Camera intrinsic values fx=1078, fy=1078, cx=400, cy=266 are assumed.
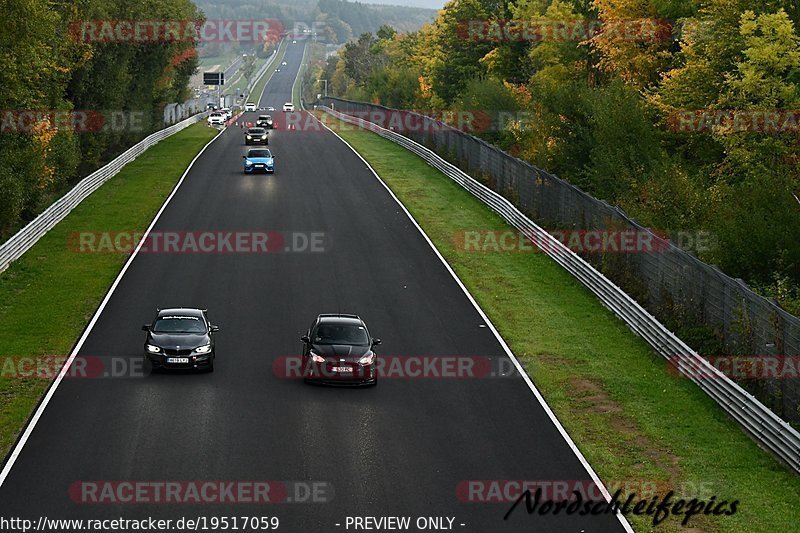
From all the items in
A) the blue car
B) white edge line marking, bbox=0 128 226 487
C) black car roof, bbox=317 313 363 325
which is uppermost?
the blue car

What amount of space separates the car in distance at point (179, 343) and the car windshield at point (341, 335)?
2.89 meters

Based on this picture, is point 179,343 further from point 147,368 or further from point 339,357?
point 339,357

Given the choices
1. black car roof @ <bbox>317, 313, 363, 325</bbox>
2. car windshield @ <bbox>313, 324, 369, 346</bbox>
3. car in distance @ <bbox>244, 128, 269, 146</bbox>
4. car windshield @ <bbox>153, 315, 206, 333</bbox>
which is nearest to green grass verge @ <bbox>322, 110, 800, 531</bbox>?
car windshield @ <bbox>313, 324, 369, 346</bbox>

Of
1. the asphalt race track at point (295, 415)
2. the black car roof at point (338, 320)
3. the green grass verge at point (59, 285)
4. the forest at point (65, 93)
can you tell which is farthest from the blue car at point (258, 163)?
the black car roof at point (338, 320)

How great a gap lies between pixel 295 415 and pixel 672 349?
11.3 m

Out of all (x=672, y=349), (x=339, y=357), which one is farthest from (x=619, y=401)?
(x=339, y=357)

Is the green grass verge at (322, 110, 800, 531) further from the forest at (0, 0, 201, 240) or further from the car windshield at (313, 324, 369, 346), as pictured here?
the forest at (0, 0, 201, 240)

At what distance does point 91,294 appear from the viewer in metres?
A: 36.2

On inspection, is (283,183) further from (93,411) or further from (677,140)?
(93,411)

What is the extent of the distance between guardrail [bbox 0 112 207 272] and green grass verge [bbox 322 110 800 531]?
16.5m

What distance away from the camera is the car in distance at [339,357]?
87.8 feet

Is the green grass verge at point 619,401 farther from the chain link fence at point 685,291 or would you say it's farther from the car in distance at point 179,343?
the car in distance at point 179,343

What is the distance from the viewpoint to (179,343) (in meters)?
27.4

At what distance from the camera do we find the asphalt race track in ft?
65.0
